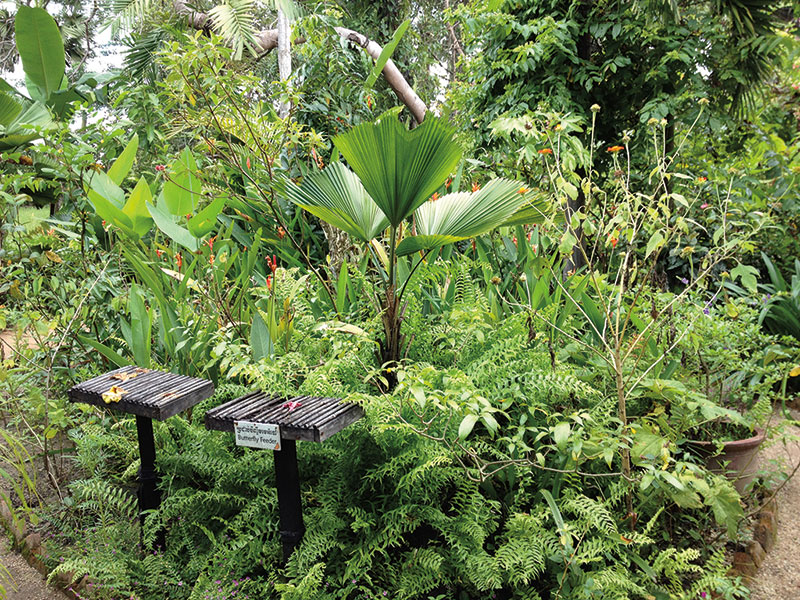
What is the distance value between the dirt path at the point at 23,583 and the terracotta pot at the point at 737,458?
2276mm

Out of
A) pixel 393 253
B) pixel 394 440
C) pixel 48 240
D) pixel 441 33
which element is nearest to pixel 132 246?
pixel 48 240

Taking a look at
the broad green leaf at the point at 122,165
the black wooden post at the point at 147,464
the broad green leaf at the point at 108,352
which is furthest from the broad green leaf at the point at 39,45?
the black wooden post at the point at 147,464

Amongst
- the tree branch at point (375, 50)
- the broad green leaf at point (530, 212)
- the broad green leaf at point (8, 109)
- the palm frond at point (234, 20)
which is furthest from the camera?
the palm frond at point (234, 20)

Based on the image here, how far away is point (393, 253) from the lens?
6.08 feet

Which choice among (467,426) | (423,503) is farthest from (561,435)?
(423,503)

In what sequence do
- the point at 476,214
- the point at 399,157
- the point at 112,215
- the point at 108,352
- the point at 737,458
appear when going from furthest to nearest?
the point at 112,215 < the point at 108,352 < the point at 737,458 < the point at 476,214 < the point at 399,157

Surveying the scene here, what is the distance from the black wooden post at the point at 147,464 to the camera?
192 cm

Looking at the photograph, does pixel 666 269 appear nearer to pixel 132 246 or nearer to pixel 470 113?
pixel 470 113

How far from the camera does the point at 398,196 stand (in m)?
1.76

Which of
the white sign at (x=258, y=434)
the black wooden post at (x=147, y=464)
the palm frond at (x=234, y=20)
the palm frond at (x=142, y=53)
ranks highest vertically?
the palm frond at (x=234, y=20)

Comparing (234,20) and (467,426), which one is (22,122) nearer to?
(234,20)

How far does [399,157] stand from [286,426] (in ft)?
2.64

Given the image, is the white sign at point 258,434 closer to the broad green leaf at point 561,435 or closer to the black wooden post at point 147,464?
the black wooden post at point 147,464

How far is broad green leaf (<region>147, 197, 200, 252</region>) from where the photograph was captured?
2.60 m
